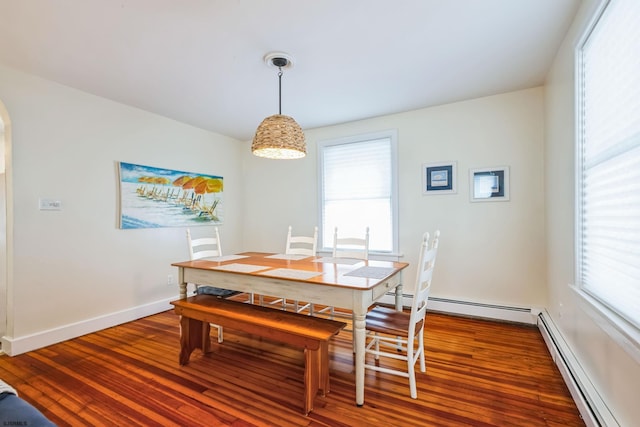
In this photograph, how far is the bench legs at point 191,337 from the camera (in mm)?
2309

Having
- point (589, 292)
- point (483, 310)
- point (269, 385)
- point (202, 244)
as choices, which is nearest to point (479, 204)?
point (483, 310)

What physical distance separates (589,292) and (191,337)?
8.99 feet

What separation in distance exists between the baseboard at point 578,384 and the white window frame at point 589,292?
402mm

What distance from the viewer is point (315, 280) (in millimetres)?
1901

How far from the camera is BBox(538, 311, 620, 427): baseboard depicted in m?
1.45

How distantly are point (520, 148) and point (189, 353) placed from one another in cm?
365

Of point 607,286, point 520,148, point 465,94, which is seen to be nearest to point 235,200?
point 465,94

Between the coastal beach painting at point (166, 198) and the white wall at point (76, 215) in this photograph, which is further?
the coastal beach painting at point (166, 198)

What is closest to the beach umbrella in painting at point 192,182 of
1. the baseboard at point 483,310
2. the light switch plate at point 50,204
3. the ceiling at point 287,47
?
the ceiling at point 287,47

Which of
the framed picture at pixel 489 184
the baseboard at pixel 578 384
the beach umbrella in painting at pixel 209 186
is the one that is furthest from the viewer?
the beach umbrella in painting at pixel 209 186

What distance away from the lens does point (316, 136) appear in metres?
4.22

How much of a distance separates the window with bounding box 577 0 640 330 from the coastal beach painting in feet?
13.1

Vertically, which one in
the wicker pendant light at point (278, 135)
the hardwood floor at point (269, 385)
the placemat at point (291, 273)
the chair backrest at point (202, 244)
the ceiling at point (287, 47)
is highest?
the ceiling at point (287, 47)

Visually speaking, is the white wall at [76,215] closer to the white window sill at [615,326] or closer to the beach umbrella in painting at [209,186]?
the beach umbrella in painting at [209,186]
